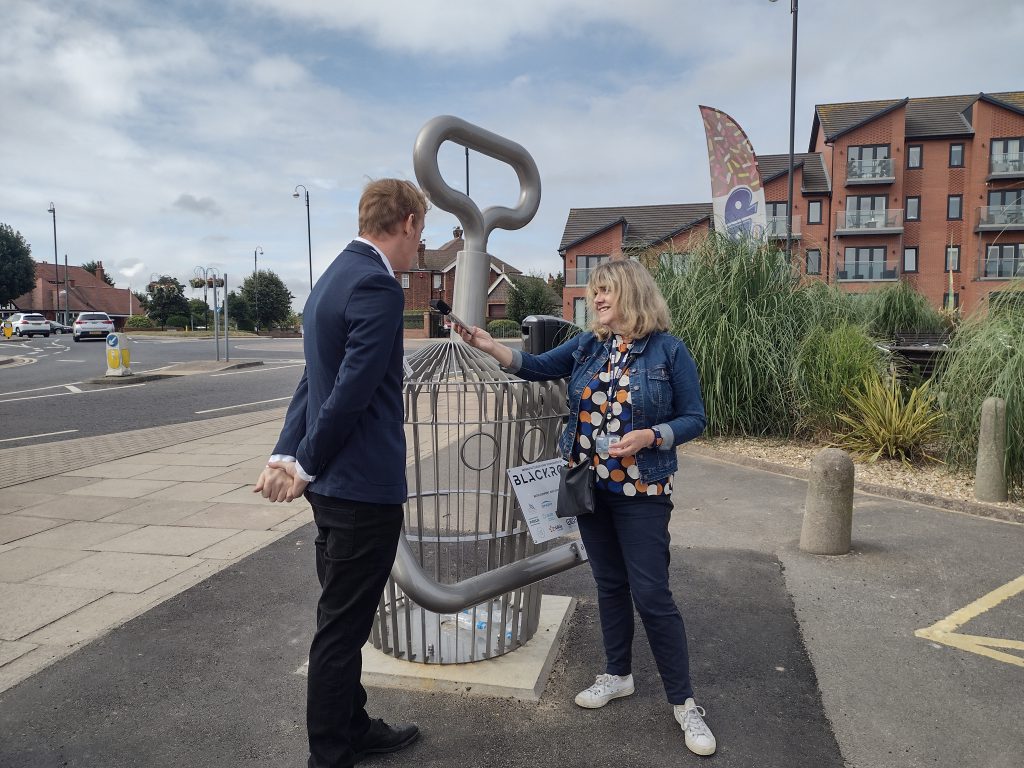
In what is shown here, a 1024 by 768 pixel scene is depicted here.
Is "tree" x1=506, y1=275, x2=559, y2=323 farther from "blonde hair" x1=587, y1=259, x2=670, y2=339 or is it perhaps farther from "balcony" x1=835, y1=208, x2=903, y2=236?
"blonde hair" x1=587, y1=259, x2=670, y2=339

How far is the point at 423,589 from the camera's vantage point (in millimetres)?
2775

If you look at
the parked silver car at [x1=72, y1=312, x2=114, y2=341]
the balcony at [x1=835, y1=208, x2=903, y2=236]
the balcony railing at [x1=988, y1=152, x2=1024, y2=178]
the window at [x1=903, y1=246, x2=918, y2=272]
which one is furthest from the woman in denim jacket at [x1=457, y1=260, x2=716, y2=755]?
the balcony railing at [x1=988, y1=152, x2=1024, y2=178]

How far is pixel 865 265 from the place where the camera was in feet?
129

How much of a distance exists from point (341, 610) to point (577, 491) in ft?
3.10

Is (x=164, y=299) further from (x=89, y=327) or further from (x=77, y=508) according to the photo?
(x=77, y=508)

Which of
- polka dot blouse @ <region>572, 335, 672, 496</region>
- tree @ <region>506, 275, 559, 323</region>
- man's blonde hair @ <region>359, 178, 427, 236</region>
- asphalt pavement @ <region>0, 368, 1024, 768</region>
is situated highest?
tree @ <region>506, 275, 559, 323</region>

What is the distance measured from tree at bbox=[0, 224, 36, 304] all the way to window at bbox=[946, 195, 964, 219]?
68685mm

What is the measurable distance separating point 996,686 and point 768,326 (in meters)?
5.45

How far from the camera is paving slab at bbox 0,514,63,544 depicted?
5098 millimetres

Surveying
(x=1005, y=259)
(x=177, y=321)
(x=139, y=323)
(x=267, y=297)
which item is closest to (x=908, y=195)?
(x=1005, y=259)

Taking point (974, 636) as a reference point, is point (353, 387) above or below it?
above

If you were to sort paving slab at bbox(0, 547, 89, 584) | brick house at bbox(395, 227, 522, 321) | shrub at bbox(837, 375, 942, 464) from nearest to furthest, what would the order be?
1. paving slab at bbox(0, 547, 89, 584)
2. shrub at bbox(837, 375, 942, 464)
3. brick house at bbox(395, 227, 522, 321)

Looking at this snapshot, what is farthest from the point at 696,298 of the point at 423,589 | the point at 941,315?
the point at 941,315

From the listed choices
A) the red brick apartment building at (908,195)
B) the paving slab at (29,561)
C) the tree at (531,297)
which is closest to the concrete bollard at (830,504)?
the paving slab at (29,561)
